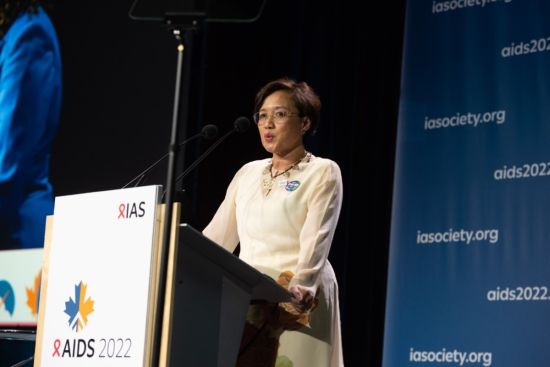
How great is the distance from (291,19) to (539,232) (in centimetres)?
205

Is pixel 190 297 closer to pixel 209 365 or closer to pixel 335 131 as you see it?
pixel 209 365

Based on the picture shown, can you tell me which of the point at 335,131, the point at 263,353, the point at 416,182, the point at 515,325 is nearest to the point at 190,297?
the point at 263,353

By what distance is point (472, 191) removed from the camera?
473cm

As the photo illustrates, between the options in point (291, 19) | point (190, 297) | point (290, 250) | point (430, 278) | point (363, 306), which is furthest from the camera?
point (291, 19)

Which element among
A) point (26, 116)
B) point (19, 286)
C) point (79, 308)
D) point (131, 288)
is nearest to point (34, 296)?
point (19, 286)

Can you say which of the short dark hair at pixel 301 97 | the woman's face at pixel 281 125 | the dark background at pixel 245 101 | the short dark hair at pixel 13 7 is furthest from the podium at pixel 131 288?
the short dark hair at pixel 13 7

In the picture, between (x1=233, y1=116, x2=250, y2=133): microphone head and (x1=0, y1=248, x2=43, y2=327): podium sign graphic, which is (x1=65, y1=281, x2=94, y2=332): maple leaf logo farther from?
(x1=0, y1=248, x2=43, y2=327): podium sign graphic

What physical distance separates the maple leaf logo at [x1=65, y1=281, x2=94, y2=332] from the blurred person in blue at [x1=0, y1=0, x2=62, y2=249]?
2860 millimetres

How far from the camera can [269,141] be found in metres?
3.59

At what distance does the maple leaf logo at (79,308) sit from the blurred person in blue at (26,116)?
286 centimetres

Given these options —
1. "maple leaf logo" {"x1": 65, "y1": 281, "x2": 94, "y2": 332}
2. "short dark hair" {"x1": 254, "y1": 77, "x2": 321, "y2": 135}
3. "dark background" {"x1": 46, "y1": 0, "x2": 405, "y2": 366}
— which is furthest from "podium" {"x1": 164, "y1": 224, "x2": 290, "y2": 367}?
"dark background" {"x1": 46, "y1": 0, "x2": 405, "y2": 366}

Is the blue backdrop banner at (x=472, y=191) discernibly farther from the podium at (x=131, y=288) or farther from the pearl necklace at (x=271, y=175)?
the podium at (x=131, y=288)

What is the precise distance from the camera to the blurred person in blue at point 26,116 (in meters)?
5.41

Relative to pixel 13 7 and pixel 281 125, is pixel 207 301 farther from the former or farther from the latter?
pixel 13 7
